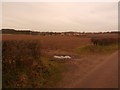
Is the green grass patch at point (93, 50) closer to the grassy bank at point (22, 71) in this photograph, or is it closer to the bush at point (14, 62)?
the grassy bank at point (22, 71)

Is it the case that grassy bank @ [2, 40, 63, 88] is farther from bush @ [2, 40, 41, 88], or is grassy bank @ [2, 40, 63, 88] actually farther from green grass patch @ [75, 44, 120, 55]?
green grass patch @ [75, 44, 120, 55]

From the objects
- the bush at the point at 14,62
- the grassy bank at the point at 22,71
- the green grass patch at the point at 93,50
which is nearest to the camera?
the grassy bank at the point at 22,71

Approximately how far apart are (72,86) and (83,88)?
0.53 m

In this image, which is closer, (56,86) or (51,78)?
(56,86)

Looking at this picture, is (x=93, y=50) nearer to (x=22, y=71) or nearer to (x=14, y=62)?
(x=22, y=71)

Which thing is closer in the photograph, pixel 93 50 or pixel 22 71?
pixel 22 71

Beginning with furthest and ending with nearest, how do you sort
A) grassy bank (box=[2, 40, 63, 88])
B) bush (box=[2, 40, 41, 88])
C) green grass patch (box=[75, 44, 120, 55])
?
green grass patch (box=[75, 44, 120, 55]) < bush (box=[2, 40, 41, 88]) < grassy bank (box=[2, 40, 63, 88])

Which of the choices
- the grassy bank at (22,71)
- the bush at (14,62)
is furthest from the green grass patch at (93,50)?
the bush at (14,62)

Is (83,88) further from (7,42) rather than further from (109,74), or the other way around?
(7,42)

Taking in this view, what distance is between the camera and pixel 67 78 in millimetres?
9016

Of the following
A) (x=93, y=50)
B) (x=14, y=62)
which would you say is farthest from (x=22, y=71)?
(x=93, y=50)

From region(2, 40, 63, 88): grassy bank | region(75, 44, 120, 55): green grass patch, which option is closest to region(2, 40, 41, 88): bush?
region(2, 40, 63, 88): grassy bank

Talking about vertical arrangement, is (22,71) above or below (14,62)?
below

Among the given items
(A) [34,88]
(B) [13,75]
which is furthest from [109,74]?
(B) [13,75]
